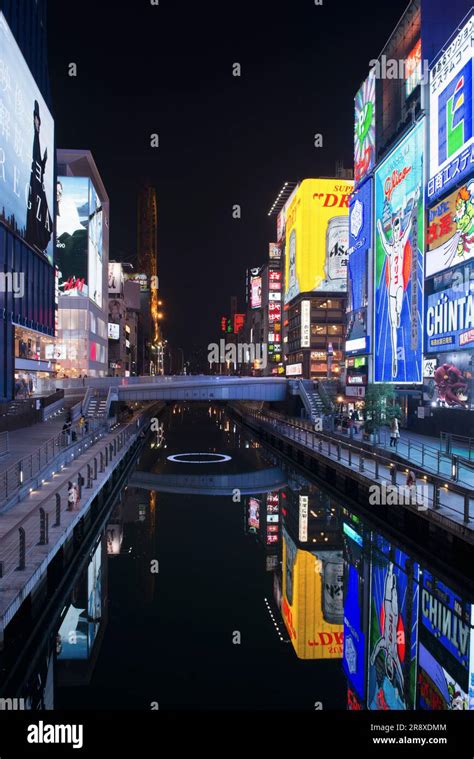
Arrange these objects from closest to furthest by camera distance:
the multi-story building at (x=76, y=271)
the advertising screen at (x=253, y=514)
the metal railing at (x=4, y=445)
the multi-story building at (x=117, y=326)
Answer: the metal railing at (x=4, y=445) < the advertising screen at (x=253, y=514) < the multi-story building at (x=76, y=271) < the multi-story building at (x=117, y=326)

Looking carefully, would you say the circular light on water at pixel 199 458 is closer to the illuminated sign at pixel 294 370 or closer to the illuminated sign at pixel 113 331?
the illuminated sign at pixel 294 370

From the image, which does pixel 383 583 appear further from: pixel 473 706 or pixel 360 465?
pixel 360 465

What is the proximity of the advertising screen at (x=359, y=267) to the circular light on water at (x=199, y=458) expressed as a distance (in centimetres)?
1532

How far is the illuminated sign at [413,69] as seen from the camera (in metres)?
37.3

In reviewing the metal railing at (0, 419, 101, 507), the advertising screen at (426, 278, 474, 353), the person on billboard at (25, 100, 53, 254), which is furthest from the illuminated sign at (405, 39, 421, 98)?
the metal railing at (0, 419, 101, 507)

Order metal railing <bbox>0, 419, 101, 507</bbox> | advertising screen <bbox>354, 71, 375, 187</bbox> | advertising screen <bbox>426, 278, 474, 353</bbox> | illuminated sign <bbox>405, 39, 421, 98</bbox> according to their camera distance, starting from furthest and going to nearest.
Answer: advertising screen <bbox>354, 71, 375, 187</bbox>
illuminated sign <bbox>405, 39, 421, 98</bbox>
advertising screen <bbox>426, 278, 474, 353</bbox>
metal railing <bbox>0, 419, 101, 507</bbox>

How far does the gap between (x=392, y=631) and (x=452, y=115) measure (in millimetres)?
27557

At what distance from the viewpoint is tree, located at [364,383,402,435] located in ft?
97.3

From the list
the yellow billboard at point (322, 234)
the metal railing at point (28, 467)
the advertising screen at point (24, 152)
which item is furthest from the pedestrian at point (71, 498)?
the yellow billboard at point (322, 234)

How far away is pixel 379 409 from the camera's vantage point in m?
29.9

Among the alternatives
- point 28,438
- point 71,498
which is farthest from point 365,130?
point 71,498

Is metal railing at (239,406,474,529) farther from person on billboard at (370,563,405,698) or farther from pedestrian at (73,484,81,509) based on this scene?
pedestrian at (73,484,81,509)

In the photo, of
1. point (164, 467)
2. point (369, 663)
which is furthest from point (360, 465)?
point (164, 467)

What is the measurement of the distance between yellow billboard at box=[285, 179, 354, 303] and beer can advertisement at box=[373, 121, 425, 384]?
39.5 metres
